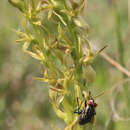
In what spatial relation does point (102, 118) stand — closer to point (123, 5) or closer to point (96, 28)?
point (96, 28)

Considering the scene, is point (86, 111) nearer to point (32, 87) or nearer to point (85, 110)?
point (85, 110)

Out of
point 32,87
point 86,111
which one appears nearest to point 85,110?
point 86,111

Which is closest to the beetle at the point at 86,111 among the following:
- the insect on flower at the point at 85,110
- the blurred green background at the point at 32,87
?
the insect on flower at the point at 85,110

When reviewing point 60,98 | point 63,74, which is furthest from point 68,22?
point 60,98

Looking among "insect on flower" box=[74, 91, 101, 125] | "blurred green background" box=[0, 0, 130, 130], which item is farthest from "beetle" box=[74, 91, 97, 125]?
"blurred green background" box=[0, 0, 130, 130]

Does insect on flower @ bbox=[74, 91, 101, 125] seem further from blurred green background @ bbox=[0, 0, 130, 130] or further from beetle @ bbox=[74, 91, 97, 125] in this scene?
blurred green background @ bbox=[0, 0, 130, 130]

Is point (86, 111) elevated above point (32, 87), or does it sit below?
above

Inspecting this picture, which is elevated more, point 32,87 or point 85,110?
point 85,110

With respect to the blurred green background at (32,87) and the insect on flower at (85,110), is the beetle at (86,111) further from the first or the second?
the blurred green background at (32,87)

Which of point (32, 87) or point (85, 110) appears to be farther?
point (32, 87)
